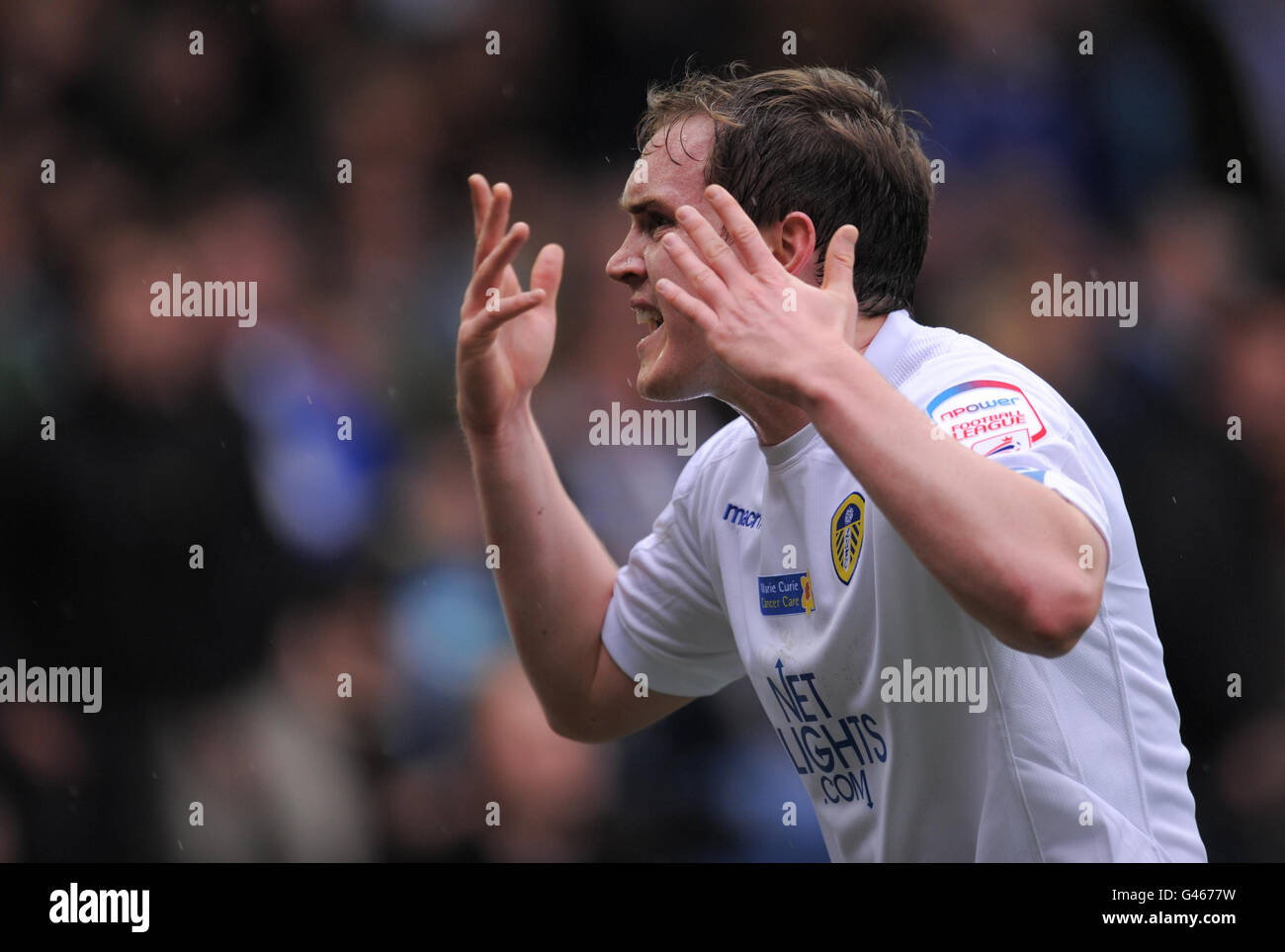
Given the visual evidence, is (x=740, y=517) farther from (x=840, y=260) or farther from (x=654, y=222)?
(x=840, y=260)

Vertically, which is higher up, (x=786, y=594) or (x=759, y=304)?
(x=759, y=304)

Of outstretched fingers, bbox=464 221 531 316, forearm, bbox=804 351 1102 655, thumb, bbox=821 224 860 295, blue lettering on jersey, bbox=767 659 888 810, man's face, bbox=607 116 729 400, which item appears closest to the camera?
forearm, bbox=804 351 1102 655

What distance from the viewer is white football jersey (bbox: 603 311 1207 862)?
1.69 metres

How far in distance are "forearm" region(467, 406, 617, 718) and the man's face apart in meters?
0.24

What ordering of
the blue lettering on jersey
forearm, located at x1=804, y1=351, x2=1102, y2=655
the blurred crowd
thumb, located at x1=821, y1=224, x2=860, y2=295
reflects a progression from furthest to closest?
the blurred crowd, the blue lettering on jersey, thumb, located at x1=821, y1=224, x2=860, y2=295, forearm, located at x1=804, y1=351, x2=1102, y2=655

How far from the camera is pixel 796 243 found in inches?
81.9

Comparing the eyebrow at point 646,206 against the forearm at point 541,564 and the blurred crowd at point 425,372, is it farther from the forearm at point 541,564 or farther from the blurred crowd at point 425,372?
the blurred crowd at point 425,372

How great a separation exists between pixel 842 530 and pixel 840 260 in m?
0.41

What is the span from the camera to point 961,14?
3535mm

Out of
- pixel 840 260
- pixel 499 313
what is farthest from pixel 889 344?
pixel 499 313

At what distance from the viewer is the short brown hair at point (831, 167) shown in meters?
2.11

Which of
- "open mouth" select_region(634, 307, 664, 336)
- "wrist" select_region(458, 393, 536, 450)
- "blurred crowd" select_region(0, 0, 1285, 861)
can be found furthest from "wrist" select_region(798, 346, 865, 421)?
"blurred crowd" select_region(0, 0, 1285, 861)

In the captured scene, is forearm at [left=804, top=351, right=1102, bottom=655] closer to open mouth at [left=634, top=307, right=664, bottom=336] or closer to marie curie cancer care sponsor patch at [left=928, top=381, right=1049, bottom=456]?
marie curie cancer care sponsor patch at [left=928, top=381, right=1049, bottom=456]

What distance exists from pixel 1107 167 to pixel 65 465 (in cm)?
273
